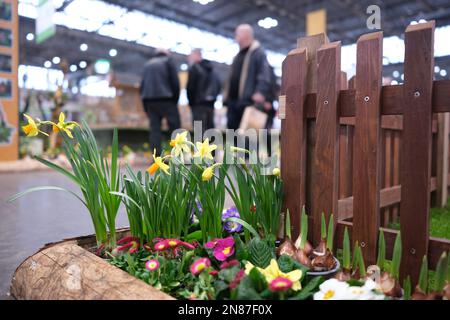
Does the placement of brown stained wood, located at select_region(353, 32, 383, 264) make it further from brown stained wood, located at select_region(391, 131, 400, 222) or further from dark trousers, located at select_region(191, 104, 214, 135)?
dark trousers, located at select_region(191, 104, 214, 135)

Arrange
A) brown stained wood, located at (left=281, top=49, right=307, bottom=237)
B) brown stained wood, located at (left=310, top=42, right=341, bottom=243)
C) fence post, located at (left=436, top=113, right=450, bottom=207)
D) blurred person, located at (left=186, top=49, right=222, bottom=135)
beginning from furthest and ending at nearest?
blurred person, located at (left=186, top=49, right=222, bottom=135) < fence post, located at (left=436, top=113, right=450, bottom=207) < brown stained wood, located at (left=281, top=49, right=307, bottom=237) < brown stained wood, located at (left=310, top=42, right=341, bottom=243)

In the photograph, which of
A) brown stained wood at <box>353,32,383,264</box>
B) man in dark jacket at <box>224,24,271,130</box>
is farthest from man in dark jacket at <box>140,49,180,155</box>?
brown stained wood at <box>353,32,383,264</box>

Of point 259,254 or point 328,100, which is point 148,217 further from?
point 328,100

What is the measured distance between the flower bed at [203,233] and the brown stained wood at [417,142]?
0.13 meters

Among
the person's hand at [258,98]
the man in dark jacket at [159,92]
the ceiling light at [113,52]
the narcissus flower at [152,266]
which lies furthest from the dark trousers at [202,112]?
the ceiling light at [113,52]

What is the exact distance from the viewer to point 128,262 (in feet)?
3.76

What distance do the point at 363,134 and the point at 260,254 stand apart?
0.49 m

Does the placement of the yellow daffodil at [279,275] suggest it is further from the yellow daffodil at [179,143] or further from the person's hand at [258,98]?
the person's hand at [258,98]

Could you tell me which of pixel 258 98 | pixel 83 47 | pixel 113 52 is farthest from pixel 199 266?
pixel 113 52

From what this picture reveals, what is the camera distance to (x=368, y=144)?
45.9 inches

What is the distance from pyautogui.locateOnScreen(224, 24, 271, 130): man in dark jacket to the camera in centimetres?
396

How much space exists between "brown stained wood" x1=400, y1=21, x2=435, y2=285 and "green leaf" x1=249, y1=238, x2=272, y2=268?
0.41 meters

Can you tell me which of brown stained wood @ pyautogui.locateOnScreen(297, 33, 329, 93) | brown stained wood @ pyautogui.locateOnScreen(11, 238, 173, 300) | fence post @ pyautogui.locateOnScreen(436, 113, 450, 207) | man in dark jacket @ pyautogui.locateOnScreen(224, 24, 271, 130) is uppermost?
man in dark jacket @ pyautogui.locateOnScreen(224, 24, 271, 130)

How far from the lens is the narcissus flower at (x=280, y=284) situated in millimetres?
861
